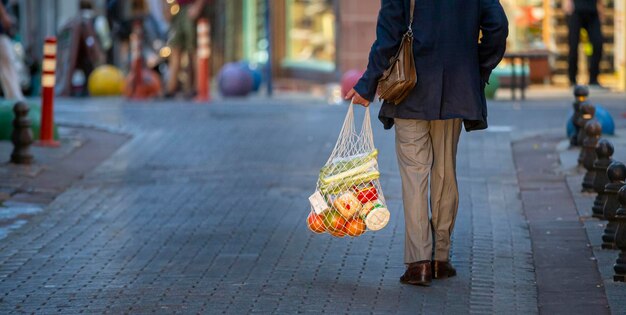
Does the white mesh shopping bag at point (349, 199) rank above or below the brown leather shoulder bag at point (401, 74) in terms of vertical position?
below

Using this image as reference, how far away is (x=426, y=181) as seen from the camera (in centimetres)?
761

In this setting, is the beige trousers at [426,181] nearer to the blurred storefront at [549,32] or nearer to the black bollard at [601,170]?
the black bollard at [601,170]

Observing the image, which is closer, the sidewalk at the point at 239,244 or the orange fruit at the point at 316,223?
the sidewalk at the point at 239,244

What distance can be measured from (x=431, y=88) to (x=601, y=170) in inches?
89.6

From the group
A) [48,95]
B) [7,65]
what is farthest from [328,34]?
[48,95]

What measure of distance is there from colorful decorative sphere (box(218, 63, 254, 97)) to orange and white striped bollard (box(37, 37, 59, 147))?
26.6ft

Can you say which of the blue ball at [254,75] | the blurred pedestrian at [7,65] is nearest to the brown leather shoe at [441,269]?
the blurred pedestrian at [7,65]

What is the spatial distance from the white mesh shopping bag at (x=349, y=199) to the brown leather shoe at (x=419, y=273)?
265 mm

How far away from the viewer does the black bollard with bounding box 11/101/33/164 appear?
12.6 metres

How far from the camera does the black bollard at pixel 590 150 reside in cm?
1045

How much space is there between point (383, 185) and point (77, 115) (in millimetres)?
7412

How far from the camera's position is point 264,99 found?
2088 centimetres

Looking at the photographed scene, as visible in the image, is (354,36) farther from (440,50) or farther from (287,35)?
(440,50)

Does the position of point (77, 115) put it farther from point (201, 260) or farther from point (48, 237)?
point (201, 260)
